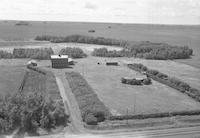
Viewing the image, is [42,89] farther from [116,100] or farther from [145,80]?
[145,80]

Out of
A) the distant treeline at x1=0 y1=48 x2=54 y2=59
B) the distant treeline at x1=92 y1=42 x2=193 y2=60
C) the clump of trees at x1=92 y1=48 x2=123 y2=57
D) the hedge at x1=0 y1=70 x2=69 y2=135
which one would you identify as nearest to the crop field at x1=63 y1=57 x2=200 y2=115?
the hedge at x1=0 y1=70 x2=69 y2=135

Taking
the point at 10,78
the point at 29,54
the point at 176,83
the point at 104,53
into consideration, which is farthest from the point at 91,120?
the point at 104,53

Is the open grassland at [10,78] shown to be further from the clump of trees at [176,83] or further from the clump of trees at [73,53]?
the clump of trees at [176,83]

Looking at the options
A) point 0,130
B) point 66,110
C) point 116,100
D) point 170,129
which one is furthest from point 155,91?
point 0,130

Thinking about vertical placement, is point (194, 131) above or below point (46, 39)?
below

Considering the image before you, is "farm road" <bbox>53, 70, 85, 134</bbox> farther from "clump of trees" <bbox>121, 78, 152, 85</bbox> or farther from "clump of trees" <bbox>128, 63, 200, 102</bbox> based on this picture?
"clump of trees" <bbox>128, 63, 200, 102</bbox>
